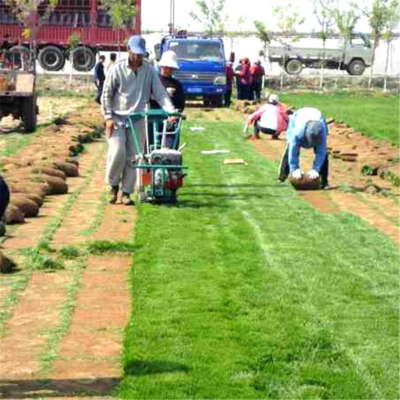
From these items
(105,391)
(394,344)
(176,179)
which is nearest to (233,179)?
(176,179)

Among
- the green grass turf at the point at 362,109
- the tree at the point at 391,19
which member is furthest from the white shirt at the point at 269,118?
the tree at the point at 391,19

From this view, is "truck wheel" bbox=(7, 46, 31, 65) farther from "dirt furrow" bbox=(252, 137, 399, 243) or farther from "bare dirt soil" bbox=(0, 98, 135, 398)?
"bare dirt soil" bbox=(0, 98, 135, 398)

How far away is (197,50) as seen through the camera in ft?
130

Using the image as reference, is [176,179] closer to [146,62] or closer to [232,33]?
[146,62]

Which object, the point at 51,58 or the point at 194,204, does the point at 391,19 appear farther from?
the point at 194,204

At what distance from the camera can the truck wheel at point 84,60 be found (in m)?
54.2

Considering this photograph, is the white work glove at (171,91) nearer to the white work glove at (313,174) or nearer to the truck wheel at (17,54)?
the white work glove at (313,174)

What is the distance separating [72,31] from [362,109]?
62.0 feet

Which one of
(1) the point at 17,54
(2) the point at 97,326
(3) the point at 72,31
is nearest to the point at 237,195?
(2) the point at 97,326

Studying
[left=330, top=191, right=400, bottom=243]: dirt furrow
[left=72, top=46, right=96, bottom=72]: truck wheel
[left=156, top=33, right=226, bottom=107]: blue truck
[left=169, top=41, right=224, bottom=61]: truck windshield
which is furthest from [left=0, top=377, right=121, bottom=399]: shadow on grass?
[left=72, top=46, right=96, bottom=72]: truck wheel

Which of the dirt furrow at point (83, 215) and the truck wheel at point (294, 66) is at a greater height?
the dirt furrow at point (83, 215)

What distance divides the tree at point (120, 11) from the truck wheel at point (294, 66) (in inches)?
331

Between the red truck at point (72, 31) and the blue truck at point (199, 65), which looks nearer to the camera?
the blue truck at point (199, 65)

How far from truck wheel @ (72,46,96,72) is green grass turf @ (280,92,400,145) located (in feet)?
33.9
